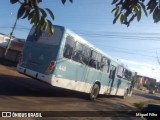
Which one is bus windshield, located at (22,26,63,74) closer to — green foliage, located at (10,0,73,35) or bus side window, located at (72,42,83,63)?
bus side window, located at (72,42,83,63)

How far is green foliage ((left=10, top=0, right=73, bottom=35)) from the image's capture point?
2.53m

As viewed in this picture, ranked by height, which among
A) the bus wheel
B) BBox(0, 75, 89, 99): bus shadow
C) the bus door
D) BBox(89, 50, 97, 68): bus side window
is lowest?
BBox(0, 75, 89, 99): bus shadow

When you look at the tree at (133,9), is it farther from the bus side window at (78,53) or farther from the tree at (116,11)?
the bus side window at (78,53)

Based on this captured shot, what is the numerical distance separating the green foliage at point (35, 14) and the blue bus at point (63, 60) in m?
8.05

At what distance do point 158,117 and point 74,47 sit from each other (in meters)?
5.64

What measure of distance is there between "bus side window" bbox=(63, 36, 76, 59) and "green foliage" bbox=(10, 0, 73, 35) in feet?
32.6

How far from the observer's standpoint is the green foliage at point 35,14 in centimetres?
253

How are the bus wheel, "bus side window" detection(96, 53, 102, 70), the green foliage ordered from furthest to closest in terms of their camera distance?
the bus wheel → "bus side window" detection(96, 53, 102, 70) → the green foliage

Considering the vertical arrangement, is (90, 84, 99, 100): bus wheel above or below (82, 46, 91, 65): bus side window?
below

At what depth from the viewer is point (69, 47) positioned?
12945 mm

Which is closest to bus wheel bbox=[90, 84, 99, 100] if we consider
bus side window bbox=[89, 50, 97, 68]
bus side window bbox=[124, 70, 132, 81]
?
bus side window bbox=[89, 50, 97, 68]

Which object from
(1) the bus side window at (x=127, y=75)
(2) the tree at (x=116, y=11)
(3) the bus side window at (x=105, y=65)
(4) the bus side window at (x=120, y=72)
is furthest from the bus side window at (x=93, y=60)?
(2) the tree at (x=116, y=11)

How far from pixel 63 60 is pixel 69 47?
2.42 ft

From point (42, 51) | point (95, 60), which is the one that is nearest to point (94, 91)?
point (95, 60)
